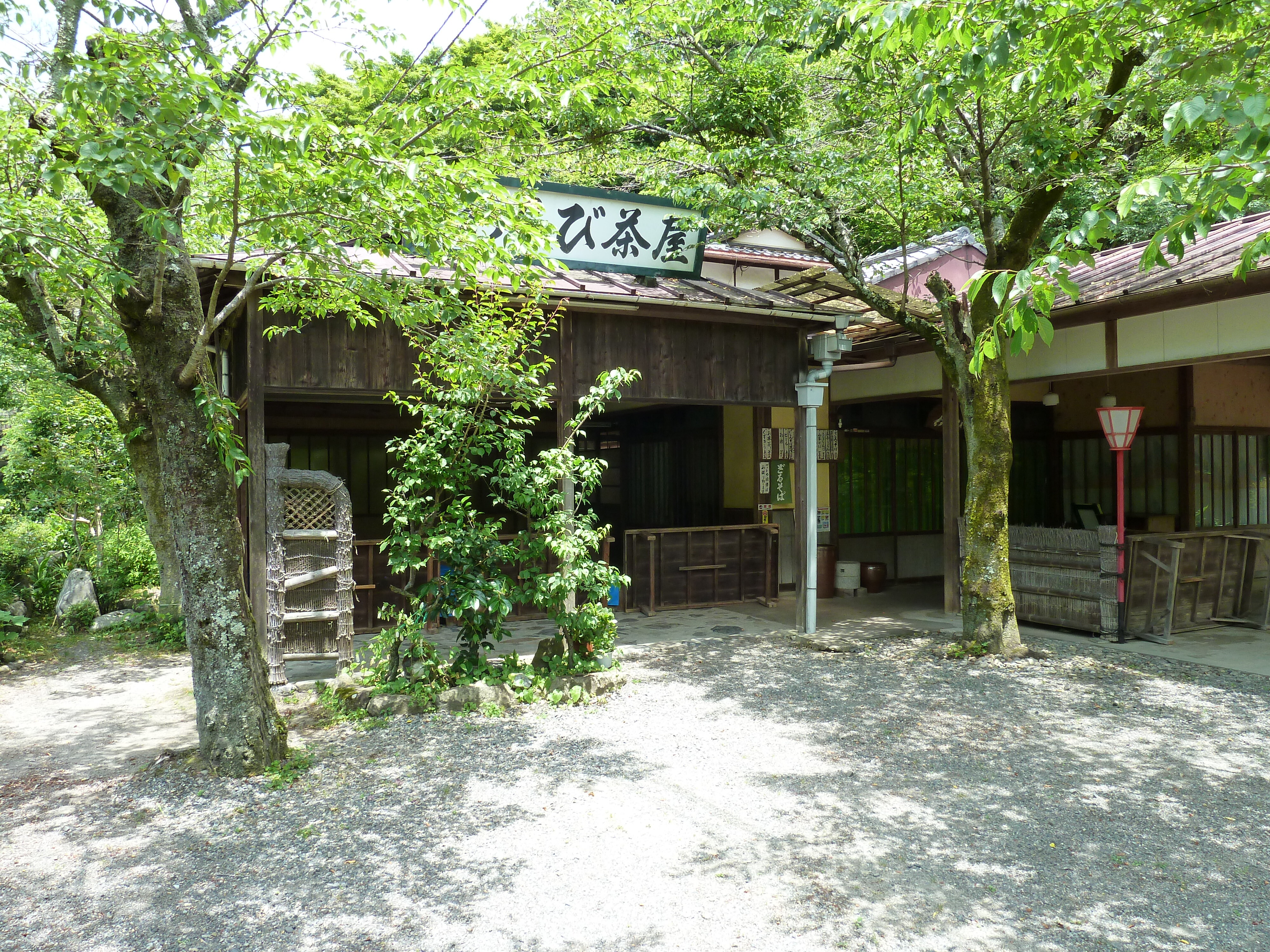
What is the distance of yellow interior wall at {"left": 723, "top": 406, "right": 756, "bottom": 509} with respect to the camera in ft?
38.0

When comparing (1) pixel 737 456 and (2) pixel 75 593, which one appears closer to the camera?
(2) pixel 75 593

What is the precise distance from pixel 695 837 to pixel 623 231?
18.6 ft

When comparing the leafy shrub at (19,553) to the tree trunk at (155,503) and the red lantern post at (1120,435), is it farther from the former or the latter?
the red lantern post at (1120,435)

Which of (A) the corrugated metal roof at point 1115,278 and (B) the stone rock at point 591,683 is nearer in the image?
(B) the stone rock at point 591,683

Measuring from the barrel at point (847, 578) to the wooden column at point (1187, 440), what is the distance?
3963 mm

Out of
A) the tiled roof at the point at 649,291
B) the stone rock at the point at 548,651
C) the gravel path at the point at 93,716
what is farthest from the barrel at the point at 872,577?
the gravel path at the point at 93,716

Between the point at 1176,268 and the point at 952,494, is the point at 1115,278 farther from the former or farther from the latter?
the point at 952,494

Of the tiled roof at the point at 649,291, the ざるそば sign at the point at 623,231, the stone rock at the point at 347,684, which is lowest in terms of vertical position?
the stone rock at the point at 347,684

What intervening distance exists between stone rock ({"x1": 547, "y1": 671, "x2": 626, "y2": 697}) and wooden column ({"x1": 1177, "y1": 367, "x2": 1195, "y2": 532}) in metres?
8.07

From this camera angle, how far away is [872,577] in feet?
38.8

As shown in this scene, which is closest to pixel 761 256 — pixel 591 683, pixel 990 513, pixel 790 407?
pixel 790 407

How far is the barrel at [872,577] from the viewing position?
1182 centimetres

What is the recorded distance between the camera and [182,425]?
15.1 feet

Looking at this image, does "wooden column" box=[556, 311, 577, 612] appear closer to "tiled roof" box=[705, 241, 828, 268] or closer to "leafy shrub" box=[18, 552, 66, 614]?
"tiled roof" box=[705, 241, 828, 268]
